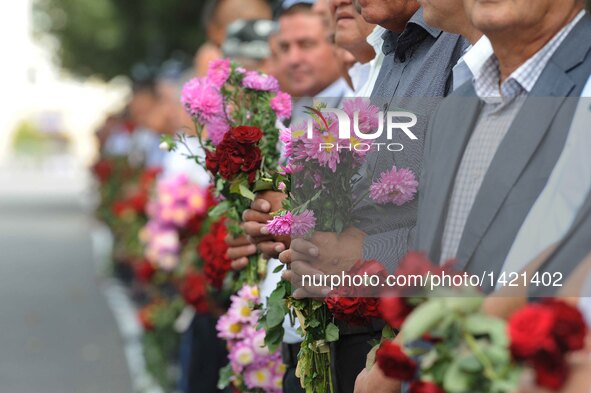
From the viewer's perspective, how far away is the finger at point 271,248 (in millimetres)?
3875

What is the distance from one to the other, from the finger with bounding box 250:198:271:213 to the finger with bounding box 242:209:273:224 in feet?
0.04

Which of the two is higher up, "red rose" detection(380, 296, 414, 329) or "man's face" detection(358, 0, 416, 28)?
"man's face" detection(358, 0, 416, 28)

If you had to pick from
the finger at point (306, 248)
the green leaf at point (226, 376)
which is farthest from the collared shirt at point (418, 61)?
the green leaf at point (226, 376)

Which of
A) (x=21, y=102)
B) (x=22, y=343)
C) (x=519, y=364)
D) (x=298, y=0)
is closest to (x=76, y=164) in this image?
(x=21, y=102)

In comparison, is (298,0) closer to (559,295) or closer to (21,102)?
(559,295)

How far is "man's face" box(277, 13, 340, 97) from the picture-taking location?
5906mm

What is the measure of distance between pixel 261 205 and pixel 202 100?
0.57m

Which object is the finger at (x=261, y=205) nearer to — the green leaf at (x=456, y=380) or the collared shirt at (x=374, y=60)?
the collared shirt at (x=374, y=60)

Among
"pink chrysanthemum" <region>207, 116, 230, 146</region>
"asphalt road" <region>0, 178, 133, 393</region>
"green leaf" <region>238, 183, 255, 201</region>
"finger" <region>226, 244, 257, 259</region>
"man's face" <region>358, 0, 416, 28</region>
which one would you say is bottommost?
"asphalt road" <region>0, 178, 133, 393</region>

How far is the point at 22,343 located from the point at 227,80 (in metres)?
7.13

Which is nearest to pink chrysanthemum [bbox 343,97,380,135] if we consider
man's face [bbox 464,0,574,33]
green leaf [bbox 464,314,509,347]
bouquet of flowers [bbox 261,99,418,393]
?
bouquet of flowers [bbox 261,99,418,393]

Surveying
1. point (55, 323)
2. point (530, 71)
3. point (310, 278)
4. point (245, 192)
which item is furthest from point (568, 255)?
point (55, 323)

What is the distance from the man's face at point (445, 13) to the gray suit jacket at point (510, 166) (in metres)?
0.52

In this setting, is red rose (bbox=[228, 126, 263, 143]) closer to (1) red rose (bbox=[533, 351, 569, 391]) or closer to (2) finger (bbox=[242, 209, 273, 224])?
(2) finger (bbox=[242, 209, 273, 224])
